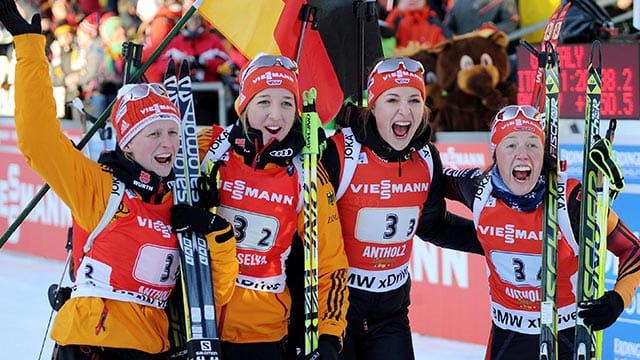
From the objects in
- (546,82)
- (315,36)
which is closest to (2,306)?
(315,36)

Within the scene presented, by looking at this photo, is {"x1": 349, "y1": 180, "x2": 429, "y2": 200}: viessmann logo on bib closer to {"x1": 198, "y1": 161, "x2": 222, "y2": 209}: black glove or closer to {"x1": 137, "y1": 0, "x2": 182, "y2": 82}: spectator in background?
{"x1": 198, "y1": 161, "x2": 222, "y2": 209}: black glove

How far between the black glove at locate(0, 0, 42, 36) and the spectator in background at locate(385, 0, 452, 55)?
18.0 ft

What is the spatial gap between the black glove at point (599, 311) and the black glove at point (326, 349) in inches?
39.0

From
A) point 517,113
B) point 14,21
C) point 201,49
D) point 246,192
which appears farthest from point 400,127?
point 201,49

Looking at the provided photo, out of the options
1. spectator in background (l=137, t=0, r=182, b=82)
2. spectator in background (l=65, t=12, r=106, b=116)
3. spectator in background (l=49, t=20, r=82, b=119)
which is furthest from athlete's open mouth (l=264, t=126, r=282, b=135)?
spectator in background (l=49, t=20, r=82, b=119)

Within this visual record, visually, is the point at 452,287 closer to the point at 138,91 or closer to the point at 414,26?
the point at 414,26

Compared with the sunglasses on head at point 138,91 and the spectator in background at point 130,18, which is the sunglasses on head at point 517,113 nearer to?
the sunglasses on head at point 138,91

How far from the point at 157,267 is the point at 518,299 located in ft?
5.06

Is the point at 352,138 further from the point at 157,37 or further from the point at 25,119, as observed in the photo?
the point at 157,37

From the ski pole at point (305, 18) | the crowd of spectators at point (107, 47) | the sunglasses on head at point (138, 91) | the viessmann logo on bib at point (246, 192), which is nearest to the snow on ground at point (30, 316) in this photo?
the crowd of spectators at point (107, 47)

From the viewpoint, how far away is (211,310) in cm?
478

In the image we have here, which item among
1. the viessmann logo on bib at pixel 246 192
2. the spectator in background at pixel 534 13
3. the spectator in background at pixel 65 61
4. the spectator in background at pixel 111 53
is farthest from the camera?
the spectator in background at pixel 65 61

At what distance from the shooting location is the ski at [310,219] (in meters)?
4.84

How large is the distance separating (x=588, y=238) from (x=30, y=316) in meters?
6.09
